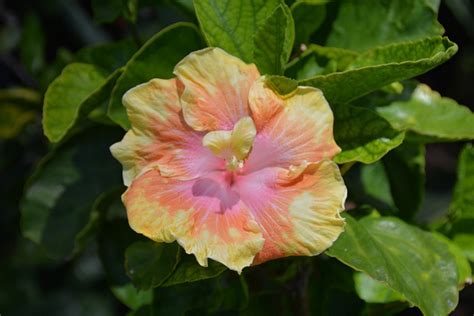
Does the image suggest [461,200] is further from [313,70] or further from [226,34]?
[226,34]

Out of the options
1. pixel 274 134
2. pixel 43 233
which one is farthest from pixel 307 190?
pixel 43 233

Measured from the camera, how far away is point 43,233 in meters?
1.22

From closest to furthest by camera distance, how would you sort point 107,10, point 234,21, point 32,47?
1. point 234,21
2. point 107,10
3. point 32,47

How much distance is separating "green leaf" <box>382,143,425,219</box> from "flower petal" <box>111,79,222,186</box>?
37 centimetres

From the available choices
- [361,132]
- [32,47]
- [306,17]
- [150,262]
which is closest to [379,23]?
[306,17]

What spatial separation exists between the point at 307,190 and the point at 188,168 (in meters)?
0.13

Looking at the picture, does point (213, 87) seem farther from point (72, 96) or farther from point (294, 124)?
point (72, 96)

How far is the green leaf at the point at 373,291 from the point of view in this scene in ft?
3.57

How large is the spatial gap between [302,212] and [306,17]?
32 cm

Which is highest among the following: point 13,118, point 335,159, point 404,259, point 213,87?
point 213,87

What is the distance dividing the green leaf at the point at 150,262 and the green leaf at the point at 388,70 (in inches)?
9.7

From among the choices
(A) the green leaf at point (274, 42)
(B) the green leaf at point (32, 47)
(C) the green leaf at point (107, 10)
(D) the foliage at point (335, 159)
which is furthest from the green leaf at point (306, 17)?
(B) the green leaf at point (32, 47)

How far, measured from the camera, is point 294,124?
2.90ft

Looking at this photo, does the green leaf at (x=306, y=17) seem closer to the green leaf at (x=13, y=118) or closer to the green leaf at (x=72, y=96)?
the green leaf at (x=72, y=96)
